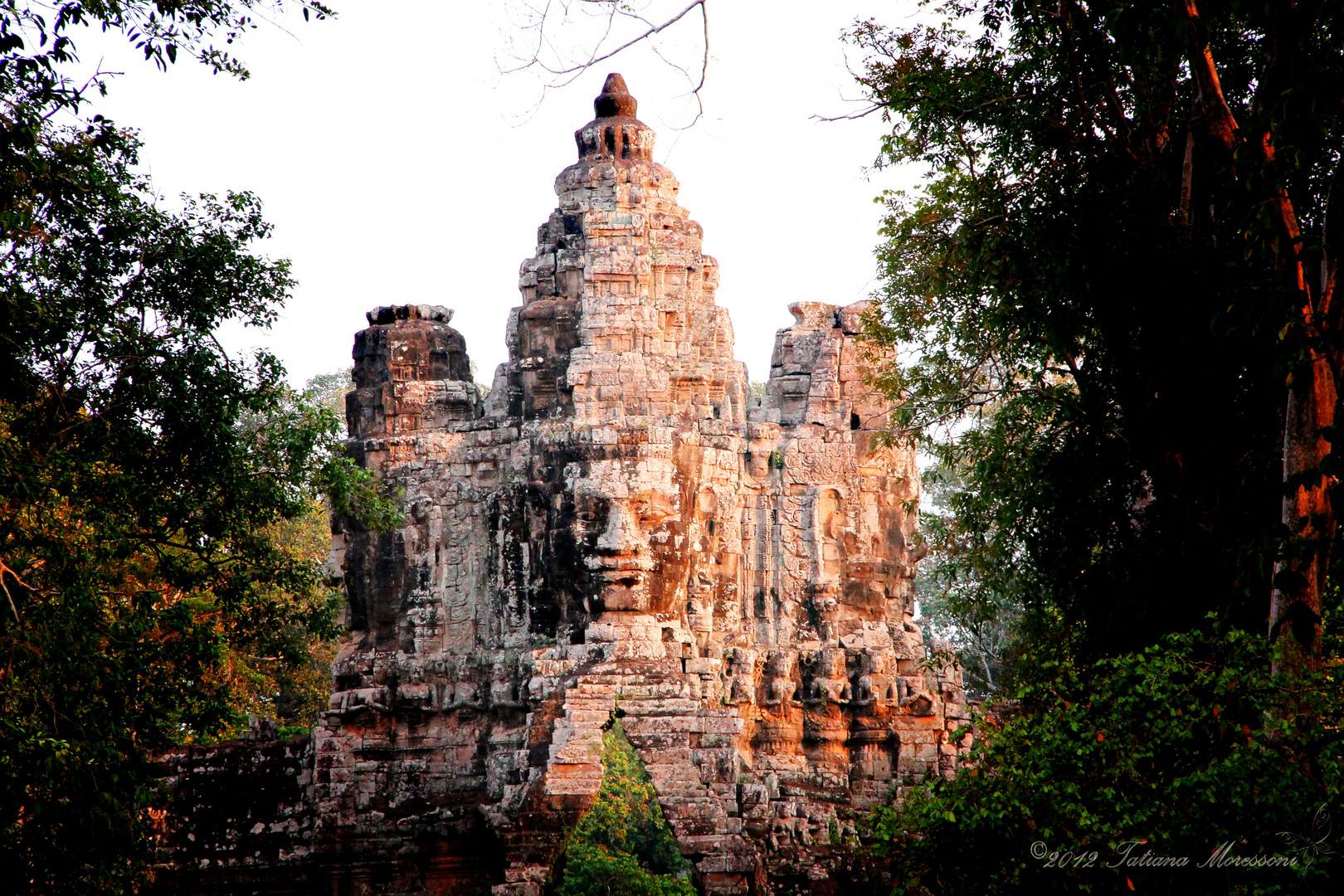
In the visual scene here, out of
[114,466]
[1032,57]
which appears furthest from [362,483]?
[1032,57]

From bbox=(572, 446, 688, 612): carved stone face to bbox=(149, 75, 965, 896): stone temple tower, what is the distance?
0.02m

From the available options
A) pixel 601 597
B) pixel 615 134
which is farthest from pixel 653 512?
pixel 615 134

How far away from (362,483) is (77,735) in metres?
4.51

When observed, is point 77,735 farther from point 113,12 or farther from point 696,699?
point 696,699

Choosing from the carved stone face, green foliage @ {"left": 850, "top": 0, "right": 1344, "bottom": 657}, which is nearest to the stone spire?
the carved stone face

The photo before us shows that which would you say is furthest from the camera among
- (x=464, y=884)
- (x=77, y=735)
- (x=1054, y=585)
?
(x=464, y=884)

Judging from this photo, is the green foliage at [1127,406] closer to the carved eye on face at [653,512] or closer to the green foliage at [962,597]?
the green foliage at [962,597]

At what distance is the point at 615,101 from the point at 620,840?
7906mm

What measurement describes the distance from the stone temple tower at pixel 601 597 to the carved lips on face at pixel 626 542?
0.08ft

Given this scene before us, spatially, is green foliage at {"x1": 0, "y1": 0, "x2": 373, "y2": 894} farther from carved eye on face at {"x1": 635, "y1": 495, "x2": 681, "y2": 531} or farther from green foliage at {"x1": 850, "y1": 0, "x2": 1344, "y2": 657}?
green foliage at {"x1": 850, "y1": 0, "x2": 1344, "y2": 657}

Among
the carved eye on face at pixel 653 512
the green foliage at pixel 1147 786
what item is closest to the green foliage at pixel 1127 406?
the green foliage at pixel 1147 786

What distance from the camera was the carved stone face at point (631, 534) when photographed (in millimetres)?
16562

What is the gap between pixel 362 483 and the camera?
1538 cm

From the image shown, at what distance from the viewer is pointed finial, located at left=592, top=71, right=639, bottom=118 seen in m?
19.0
